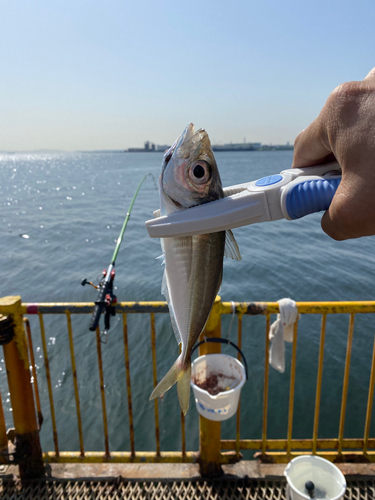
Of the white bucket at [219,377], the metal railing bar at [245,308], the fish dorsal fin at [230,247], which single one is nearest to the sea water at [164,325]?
the white bucket at [219,377]

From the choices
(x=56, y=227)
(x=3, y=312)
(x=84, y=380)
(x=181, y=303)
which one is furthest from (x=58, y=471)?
(x=56, y=227)

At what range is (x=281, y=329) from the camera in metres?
3.34

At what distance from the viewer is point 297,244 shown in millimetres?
16797

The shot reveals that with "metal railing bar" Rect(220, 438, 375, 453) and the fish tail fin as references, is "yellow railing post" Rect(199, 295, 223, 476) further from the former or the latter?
the fish tail fin

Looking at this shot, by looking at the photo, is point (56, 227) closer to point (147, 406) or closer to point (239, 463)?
point (147, 406)

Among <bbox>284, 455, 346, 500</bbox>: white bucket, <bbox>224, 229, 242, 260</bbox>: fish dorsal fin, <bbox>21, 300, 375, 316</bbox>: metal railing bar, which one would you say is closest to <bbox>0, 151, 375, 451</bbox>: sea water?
<bbox>284, 455, 346, 500</bbox>: white bucket

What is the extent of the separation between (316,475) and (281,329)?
54.9 inches

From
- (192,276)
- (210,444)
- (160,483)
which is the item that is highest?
(192,276)

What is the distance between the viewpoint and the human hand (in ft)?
2.98

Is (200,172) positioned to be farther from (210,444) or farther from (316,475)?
(316,475)

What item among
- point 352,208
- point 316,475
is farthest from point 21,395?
point 352,208

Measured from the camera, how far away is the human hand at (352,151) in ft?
2.98

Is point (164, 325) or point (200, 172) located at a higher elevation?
point (200, 172)

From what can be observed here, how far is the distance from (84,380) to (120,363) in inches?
36.6
